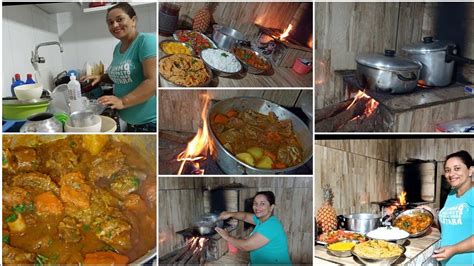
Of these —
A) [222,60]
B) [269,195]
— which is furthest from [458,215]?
[222,60]

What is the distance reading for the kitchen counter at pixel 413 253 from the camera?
4074 mm

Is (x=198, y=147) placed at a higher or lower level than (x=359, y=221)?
higher

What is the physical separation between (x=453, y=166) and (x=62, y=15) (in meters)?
2.04

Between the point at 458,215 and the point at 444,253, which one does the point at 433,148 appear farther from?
the point at 444,253

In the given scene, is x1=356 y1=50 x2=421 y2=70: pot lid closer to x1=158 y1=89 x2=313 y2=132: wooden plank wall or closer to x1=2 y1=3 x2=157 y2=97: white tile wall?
x1=158 y1=89 x2=313 y2=132: wooden plank wall

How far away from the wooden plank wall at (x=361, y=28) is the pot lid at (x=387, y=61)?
0.10 ft

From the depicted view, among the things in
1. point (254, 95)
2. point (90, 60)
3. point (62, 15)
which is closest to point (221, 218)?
point (254, 95)

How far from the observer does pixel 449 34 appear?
403 centimetres

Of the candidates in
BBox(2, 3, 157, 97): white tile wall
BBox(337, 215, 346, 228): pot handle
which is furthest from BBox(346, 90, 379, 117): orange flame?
BBox(2, 3, 157, 97): white tile wall

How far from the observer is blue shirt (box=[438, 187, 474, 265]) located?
4016 millimetres

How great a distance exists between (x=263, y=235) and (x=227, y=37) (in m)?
0.99

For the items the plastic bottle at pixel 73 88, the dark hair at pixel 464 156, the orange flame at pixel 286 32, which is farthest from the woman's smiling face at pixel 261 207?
the plastic bottle at pixel 73 88

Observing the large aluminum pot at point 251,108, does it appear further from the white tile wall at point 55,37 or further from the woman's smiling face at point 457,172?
the woman's smiling face at point 457,172

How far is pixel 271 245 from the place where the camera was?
4.14 metres
